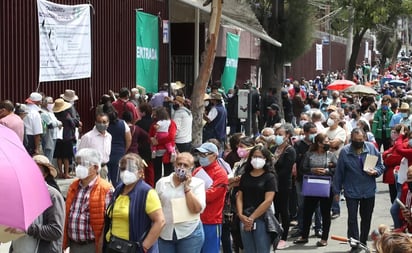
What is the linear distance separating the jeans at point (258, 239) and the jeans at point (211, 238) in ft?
0.98

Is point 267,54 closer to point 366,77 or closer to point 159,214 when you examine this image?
point 159,214

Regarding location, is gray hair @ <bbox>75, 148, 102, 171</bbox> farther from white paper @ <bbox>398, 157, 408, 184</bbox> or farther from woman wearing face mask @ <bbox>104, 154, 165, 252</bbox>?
white paper @ <bbox>398, 157, 408, 184</bbox>

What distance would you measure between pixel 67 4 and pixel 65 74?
5.04 feet

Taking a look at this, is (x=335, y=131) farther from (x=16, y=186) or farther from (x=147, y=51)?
(x=147, y=51)

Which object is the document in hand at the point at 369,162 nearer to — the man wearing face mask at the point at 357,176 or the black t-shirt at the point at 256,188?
the man wearing face mask at the point at 357,176

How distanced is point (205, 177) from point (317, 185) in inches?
107

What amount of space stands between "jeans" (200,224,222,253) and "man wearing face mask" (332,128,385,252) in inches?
96.3

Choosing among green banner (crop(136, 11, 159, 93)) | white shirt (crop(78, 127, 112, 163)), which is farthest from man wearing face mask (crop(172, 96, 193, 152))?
green banner (crop(136, 11, 159, 93))

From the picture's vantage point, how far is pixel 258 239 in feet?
27.6

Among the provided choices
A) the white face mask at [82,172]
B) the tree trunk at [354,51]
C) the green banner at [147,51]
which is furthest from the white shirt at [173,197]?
the tree trunk at [354,51]

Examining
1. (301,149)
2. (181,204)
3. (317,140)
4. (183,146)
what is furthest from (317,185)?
(183,146)

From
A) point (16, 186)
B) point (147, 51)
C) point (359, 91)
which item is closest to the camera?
point (16, 186)

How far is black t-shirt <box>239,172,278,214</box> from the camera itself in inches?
329

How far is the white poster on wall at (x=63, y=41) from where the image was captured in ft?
52.1
